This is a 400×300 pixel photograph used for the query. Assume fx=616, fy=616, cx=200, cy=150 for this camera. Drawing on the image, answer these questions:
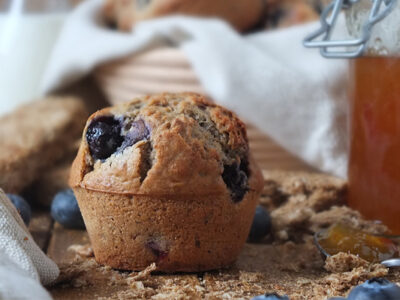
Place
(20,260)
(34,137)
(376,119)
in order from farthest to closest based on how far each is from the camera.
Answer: (34,137)
(376,119)
(20,260)

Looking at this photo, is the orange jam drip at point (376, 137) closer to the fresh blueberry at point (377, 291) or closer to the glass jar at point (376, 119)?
the glass jar at point (376, 119)

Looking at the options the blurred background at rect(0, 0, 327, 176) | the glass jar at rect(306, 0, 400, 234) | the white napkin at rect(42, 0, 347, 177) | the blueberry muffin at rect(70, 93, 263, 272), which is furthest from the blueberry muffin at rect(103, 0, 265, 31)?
the blueberry muffin at rect(70, 93, 263, 272)

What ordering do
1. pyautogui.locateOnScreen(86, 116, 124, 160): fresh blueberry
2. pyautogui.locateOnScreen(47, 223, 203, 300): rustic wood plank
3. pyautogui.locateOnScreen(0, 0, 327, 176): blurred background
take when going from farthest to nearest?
pyautogui.locateOnScreen(0, 0, 327, 176): blurred background, pyautogui.locateOnScreen(86, 116, 124, 160): fresh blueberry, pyautogui.locateOnScreen(47, 223, 203, 300): rustic wood plank

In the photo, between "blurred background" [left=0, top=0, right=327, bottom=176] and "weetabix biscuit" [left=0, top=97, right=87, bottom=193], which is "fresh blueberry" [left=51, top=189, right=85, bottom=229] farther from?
"blurred background" [left=0, top=0, right=327, bottom=176]

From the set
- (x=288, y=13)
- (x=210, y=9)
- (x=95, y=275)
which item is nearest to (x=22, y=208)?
(x=95, y=275)

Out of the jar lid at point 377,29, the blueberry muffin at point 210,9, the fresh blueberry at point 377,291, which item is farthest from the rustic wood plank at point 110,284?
the blueberry muffin at point 210,9

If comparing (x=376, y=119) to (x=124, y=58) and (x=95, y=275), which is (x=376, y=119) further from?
(x=124, y=58)
